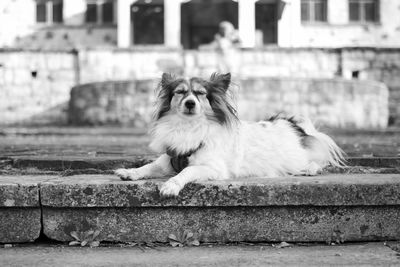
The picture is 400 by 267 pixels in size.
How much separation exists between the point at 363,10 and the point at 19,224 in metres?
29.7

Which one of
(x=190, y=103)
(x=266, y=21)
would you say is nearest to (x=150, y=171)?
(x=190, y=103)

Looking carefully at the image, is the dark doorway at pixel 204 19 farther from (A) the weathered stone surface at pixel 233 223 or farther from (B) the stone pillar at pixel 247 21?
(A) the weathered stone surface at pixel 233 223

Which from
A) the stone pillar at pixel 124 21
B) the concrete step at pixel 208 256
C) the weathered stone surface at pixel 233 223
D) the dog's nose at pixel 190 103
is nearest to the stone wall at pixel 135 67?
the stone pillar at pixel 124 21

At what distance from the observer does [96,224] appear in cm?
365

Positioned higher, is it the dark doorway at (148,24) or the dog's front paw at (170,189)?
the dark doorway at (148,24)

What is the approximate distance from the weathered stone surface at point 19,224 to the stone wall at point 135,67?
17.0 meters

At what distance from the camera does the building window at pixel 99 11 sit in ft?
102

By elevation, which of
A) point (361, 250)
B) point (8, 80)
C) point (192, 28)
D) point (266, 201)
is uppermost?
point (192, 28)

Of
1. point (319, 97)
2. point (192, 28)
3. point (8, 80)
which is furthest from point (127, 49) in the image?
point (192, 28)

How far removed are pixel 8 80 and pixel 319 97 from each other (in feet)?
40.2

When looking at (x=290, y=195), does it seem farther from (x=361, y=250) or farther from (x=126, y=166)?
(x=126, y=166)

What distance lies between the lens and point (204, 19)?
110ft

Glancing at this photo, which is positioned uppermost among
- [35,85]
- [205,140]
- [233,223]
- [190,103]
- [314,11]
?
[314,11]

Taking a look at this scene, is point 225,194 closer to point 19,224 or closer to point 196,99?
point 196,99
